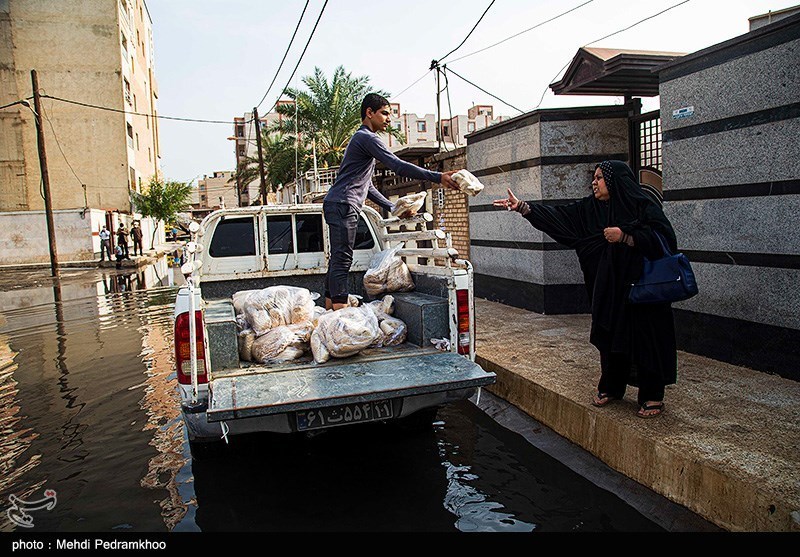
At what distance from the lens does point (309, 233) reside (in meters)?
6.36

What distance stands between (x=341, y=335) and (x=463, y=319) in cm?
92

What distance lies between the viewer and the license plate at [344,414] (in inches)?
150

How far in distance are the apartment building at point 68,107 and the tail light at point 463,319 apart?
31564 millimetres

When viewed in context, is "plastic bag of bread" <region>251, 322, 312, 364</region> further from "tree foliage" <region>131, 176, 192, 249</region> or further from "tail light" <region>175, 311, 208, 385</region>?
"tree foliage" <region>131, 176, 192, 249</region>

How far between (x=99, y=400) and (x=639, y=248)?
502 cm

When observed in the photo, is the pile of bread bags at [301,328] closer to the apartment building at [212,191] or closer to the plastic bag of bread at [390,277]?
the plastic bag of bread at [390,277]

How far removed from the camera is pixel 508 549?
10.4 feet

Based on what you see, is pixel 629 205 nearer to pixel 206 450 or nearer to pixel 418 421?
pixel 418 421

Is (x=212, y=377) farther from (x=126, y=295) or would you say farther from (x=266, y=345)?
(x=126, y=295)

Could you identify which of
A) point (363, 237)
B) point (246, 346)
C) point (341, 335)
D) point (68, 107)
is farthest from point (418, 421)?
point (68, 107)

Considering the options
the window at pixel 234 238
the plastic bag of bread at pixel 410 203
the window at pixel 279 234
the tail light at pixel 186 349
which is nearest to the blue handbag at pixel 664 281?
the plastic bag of bread at pixel 410 203

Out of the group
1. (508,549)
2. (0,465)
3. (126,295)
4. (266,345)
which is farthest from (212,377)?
(126,295)

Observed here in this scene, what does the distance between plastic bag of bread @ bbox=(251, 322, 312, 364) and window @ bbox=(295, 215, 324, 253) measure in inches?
69.1

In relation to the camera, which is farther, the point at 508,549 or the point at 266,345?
the point at 266,345
